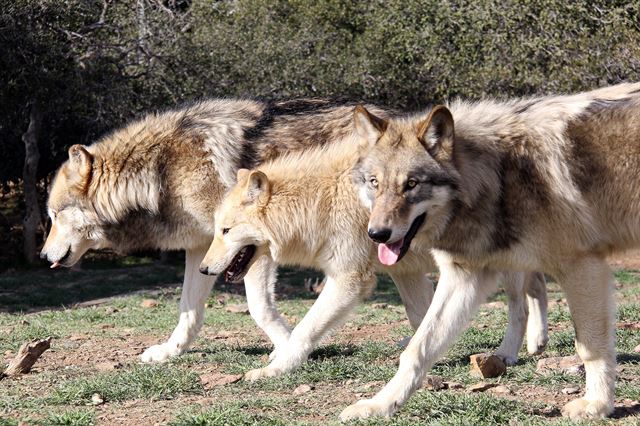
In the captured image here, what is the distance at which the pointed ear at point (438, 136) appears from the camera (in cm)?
517

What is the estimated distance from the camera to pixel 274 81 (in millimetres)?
18703

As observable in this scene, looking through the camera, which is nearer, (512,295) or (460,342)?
(512,295)

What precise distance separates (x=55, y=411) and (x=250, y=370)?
157 cm

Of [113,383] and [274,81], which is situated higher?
[274,81]

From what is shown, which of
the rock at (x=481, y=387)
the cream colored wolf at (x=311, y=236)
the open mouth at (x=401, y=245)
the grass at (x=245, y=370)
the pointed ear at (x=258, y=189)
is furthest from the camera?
→ the pointed ear at (x=258, y=189)

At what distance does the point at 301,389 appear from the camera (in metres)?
6.07

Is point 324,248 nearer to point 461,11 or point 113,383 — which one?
point 113,383

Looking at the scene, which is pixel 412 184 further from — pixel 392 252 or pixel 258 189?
pixel 258 189

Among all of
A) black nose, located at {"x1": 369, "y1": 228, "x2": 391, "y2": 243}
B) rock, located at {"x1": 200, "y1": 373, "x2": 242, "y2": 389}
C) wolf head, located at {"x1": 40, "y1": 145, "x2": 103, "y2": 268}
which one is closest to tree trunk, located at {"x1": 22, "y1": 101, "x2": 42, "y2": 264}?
wolf head, located at {"x1": 40, "y1": 145, "x2": 103, "y2": 268}

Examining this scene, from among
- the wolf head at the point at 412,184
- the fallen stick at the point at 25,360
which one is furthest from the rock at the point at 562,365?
the fallen stick at the point at 25,360

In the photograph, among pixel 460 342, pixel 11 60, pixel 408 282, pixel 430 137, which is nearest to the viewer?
pixel 430 137

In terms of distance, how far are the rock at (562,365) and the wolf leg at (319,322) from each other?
134 cm

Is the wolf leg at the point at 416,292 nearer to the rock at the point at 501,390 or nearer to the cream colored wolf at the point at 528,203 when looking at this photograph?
the rock at the point at 501,390

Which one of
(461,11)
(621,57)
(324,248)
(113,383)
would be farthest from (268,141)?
(461,11)
